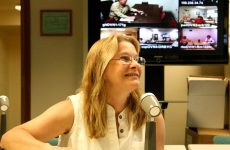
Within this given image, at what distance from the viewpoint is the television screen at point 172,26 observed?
2.99 meters

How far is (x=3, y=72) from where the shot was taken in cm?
693

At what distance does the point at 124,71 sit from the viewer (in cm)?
165

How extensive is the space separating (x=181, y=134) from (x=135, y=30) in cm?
138

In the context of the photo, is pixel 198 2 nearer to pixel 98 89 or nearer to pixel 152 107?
pixel 98 89

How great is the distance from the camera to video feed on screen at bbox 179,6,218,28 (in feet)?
9.80

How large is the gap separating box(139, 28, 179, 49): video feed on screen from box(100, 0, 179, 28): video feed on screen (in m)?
0.05

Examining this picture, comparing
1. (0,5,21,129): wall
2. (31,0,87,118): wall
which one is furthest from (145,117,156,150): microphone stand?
(0,5,21,129): wall

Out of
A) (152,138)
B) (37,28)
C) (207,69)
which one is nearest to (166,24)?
(207,69)

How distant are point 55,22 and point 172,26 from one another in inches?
45.2

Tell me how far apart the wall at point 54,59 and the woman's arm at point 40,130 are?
5.92 ft

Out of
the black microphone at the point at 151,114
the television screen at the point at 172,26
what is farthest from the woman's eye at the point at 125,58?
the television screen at the point at 172,26

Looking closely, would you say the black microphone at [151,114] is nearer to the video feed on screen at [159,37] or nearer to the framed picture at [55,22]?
the video feed on screen at [159,37]

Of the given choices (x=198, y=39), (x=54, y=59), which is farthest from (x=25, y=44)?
(x=198, y=39)

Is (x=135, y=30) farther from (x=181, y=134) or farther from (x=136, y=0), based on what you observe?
(x=181, y=134)
